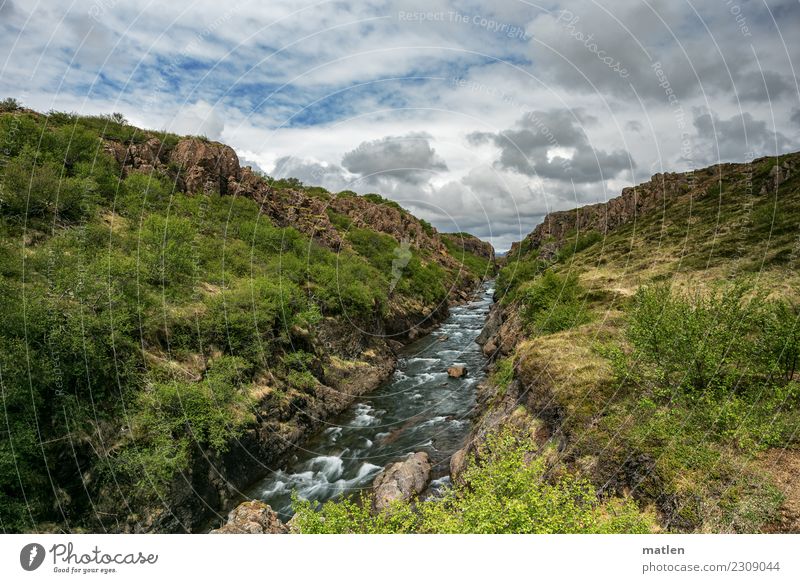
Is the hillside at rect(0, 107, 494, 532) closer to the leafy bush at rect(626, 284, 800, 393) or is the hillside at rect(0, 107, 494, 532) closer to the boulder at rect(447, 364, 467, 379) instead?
the boulder at rect(447, 364, 467, 379)

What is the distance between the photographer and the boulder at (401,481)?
843 inches

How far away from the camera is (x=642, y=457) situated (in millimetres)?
14633

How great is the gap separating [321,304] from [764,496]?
1566 inches

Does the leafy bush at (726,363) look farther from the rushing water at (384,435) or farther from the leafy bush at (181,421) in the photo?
the leafy bush at (181,421)

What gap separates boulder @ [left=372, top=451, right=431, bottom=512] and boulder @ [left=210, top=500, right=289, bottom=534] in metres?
5.64

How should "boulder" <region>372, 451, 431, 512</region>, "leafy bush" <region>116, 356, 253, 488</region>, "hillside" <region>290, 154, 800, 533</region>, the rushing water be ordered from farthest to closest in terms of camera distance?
the rushing water, "boulder" <region>372, 451, 431, 512</region>, "leafy bush" <region>116, 356, 253, 488</region>, "hillside" <region>290, 154, 800, 533</region>

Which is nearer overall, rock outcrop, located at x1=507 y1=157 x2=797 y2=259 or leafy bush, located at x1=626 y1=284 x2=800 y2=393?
leafy bush, located at x1=626 y1=284 x2=800 y2=393

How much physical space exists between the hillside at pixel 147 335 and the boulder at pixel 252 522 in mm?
4047

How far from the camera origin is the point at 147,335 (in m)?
24.2

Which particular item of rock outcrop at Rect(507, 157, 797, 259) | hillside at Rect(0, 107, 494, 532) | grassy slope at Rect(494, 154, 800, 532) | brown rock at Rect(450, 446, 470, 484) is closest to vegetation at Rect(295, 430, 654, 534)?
grassy slope at Rect(494, 154, 800, 532)

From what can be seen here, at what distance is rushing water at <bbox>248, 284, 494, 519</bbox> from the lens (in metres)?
24.7

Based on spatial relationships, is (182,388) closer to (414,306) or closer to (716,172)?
(414,306)

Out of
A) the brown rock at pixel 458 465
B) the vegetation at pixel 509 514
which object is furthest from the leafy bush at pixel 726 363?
the brown rock at pixel 458 465

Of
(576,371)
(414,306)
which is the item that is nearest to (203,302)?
(576,371)
